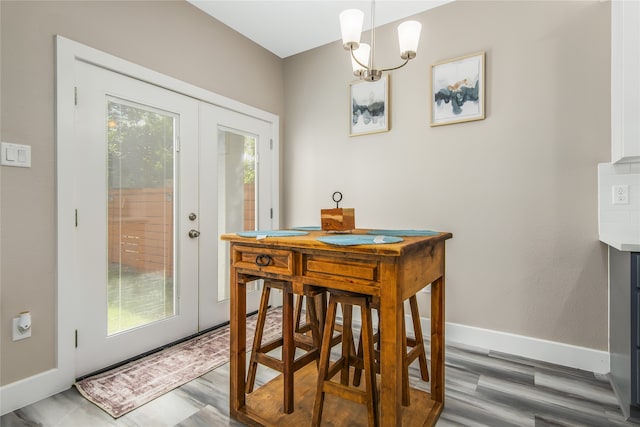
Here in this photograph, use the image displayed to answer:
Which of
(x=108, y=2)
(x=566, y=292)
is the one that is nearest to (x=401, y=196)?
(x=566, y=292)

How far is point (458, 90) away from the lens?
8.13ft

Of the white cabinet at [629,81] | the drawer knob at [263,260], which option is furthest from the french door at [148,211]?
the white cabinet at [629,81]

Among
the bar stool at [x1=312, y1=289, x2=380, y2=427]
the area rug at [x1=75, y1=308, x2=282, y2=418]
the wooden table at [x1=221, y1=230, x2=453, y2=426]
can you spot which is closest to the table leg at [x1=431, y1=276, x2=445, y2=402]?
the wooden table at [x1=221, y1=230, x2=453, y2=426]

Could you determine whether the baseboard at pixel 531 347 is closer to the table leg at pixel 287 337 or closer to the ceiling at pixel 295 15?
the table leg at pixel 287 337

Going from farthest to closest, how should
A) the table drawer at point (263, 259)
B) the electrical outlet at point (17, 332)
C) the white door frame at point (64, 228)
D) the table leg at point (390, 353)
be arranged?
the white door frame at point (64, 228) < the electrical outlet at point (17, 332) < the table drawer at point (263, 259) < the table leg at point (390, 353)

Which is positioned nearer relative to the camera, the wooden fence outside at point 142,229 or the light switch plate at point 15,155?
the light switch plate at point 15,155

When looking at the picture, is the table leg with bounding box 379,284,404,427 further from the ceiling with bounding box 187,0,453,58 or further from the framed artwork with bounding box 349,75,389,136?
the ceiling with bounding box 187,0,453,58

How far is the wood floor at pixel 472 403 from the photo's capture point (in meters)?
1.59

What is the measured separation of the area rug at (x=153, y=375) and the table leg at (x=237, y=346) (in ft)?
1.69

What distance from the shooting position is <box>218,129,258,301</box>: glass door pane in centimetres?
288

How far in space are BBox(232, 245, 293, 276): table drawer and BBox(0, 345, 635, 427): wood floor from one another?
0.78 metres

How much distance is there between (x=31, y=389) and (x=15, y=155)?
49.3 inches

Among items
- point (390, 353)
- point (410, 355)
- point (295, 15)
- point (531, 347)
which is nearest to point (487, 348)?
point (531, 347)

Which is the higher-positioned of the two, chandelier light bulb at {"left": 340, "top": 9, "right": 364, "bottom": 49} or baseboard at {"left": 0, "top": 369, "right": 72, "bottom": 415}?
chandelier light bulb at {"left": 340, "top": 9, "right": 364, "bottom": 49}
